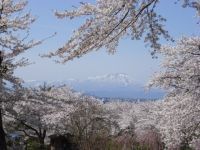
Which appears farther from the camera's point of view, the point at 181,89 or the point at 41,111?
the point at 41,111

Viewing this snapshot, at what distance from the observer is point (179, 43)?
1923 cm

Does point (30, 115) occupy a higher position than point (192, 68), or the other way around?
point (192, 68)

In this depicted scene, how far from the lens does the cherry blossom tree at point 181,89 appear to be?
1755 centimetres

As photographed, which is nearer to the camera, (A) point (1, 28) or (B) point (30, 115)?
(A) point (1, 28)

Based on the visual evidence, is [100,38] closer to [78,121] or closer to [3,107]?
[3,107]

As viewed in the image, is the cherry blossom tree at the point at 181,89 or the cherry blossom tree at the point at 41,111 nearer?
the cherry blossom tree at the point at 181,89

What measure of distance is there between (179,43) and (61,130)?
628 inches

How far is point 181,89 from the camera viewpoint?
1931 cm

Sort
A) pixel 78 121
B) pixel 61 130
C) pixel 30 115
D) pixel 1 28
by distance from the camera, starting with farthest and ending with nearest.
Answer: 1. pixel 61 130
2. pixel 78 121
3. pixel 30 115
4. pixel 1 28

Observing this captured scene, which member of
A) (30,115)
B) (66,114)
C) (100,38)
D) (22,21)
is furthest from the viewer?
(66,114)

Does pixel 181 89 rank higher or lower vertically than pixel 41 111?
higher

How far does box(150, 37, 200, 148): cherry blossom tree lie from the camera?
57.6 ft

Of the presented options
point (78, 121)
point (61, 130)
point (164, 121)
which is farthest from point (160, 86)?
point (61, 130)

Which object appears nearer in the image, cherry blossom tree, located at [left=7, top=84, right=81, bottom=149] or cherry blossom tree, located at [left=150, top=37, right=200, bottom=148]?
cherry blossom tree, located at [left=150, top=37, right=200, bottom=148]
